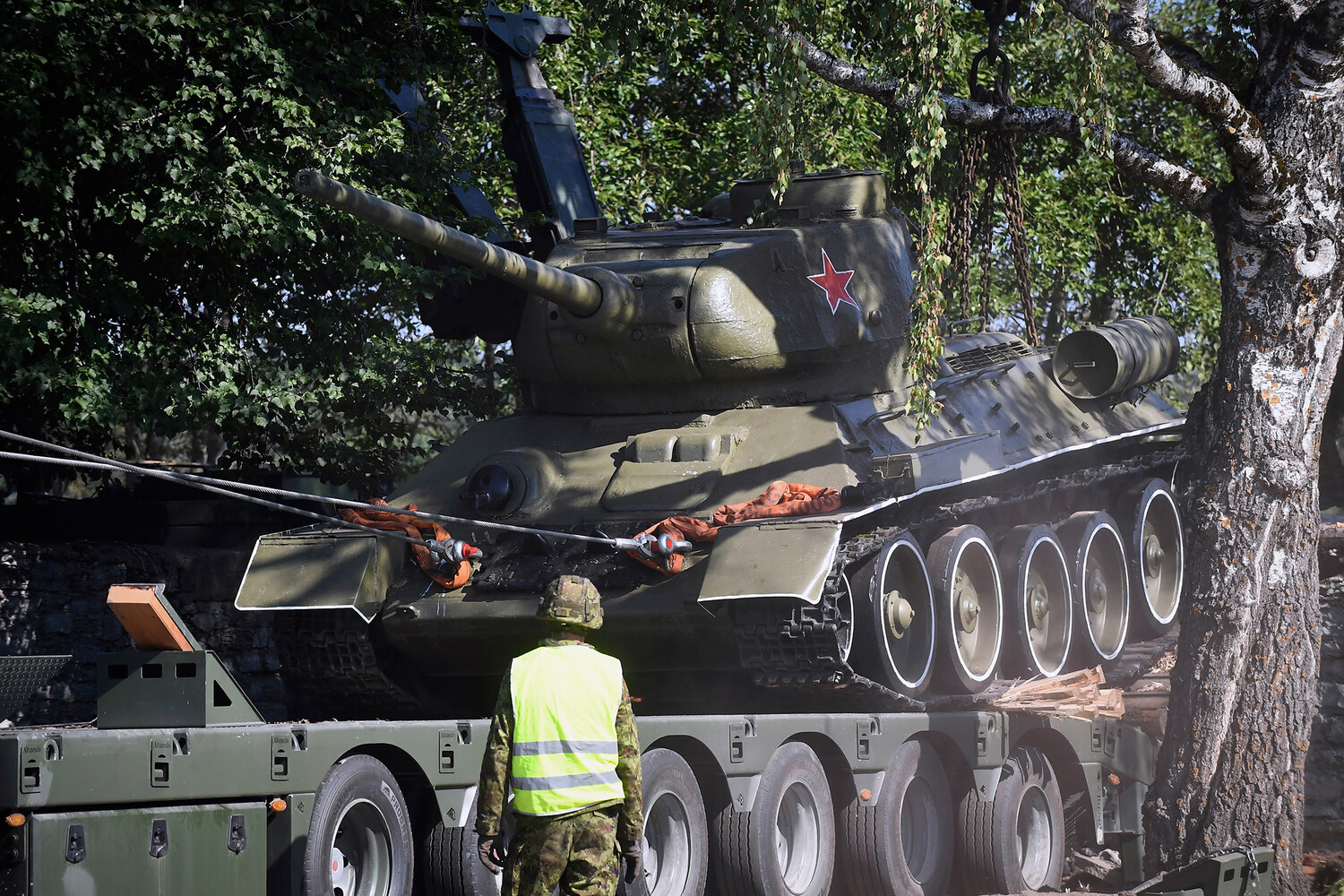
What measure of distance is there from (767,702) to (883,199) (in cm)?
412

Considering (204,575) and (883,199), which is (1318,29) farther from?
(204,575)

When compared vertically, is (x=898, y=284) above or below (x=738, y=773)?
above

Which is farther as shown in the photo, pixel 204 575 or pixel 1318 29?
pixel 204 575

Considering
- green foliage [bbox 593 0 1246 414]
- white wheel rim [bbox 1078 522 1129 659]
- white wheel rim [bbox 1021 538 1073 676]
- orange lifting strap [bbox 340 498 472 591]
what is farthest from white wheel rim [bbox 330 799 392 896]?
white wheel rim [bbox 1078 522 1129 659]

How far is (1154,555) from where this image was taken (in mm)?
13352

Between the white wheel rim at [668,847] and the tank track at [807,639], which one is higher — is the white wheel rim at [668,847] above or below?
below

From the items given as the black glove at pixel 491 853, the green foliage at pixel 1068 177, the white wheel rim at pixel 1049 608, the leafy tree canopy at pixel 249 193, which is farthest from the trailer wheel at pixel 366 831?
the green foliage at pixel 1068 177

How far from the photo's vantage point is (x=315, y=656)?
32.0 ft

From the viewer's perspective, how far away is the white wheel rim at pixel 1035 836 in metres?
9.63

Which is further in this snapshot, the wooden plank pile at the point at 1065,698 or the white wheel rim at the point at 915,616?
the wooden plank pile at the point at 1065,698

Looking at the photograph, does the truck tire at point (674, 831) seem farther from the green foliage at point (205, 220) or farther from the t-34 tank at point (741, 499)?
the green foliage at point (205, 220)

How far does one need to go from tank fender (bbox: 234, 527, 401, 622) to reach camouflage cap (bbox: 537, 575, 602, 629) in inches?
156

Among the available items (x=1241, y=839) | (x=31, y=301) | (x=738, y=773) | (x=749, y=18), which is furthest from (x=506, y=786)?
(x=31, y=301)

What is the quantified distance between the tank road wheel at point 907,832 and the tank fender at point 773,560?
1209mm
